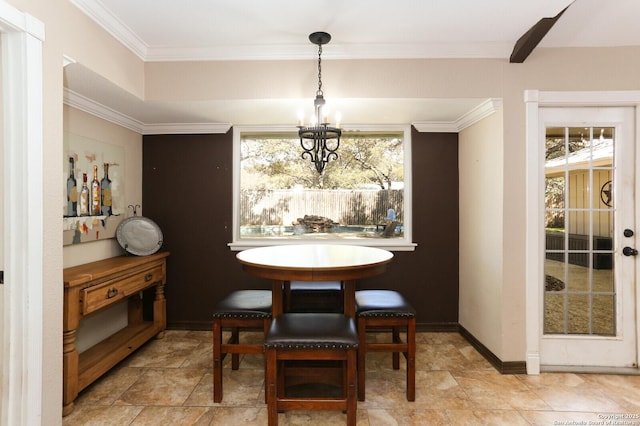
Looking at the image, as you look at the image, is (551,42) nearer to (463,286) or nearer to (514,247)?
(514,247)

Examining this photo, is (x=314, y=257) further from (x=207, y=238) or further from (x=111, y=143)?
(x=111, y=143)

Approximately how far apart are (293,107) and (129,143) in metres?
1.66

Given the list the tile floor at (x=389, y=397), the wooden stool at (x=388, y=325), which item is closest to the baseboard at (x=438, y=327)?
the tile floor at (x=389, y=397)

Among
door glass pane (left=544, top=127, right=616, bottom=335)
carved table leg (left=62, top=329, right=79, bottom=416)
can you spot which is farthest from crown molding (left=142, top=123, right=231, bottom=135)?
door glass pane (left=544, top=127, right=616, bottom=335)

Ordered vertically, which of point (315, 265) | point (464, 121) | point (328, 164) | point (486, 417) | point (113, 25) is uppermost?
point (113, 25)

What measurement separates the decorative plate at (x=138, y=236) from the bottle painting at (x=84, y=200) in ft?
1.16

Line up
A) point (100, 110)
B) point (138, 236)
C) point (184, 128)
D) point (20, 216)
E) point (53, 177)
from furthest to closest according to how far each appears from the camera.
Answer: point (184, 128) < point (138, 236) < point (100, 110) < point (53, 177) < point (20, 216)

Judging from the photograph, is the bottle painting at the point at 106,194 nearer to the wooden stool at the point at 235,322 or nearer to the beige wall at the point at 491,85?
the beige wall at the point at 491,85

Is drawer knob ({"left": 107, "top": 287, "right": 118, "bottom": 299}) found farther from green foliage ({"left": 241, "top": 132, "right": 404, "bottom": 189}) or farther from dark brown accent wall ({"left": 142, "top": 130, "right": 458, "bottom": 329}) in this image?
green foliage ({"left": 241, "top": 132, "right": 404, "bottom": 189})

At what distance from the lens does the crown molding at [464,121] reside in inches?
106

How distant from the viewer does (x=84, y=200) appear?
9.10 ft

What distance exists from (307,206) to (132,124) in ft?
6.05

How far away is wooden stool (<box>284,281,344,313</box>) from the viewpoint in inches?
112

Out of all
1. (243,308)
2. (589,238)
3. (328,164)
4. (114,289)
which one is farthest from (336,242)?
(589,238)
